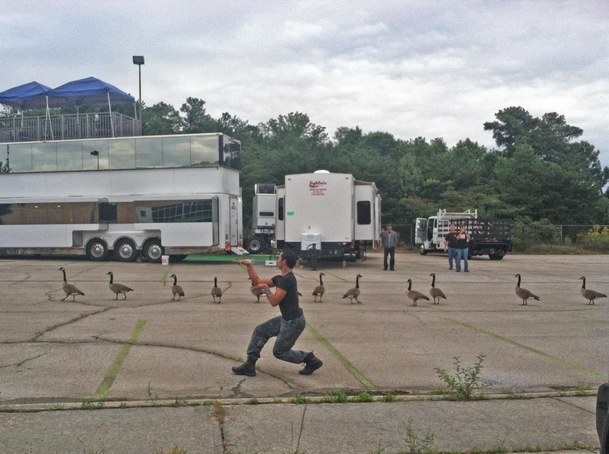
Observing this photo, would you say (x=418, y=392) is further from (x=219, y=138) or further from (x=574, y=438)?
(x=219, y=138)

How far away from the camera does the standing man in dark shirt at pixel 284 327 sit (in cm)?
793

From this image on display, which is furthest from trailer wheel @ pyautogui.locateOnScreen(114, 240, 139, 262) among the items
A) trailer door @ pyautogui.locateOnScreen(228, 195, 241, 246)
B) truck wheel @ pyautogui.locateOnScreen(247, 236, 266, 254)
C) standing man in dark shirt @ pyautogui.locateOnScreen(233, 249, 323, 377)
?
standing man in dark shirt @ pyautogui.locateOnScreen(233, 249, 323, 377)

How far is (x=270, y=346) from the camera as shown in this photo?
998 cm

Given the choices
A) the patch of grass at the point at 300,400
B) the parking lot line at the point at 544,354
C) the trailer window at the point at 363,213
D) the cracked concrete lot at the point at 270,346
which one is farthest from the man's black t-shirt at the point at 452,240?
the patch of grass at the point at 300,400

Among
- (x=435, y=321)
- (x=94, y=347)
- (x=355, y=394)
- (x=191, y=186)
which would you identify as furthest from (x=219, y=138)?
(x=355, y=394)

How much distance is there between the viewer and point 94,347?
968 cm

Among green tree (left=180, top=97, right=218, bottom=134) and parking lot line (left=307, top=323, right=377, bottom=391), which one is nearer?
parking lot line (left=307, top=323, right=377, bottom=391)

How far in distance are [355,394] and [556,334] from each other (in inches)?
214

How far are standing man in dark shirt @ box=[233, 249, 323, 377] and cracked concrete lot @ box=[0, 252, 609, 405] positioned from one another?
18 cm

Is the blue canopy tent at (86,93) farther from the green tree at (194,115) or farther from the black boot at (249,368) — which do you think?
the green tree at (194,115)

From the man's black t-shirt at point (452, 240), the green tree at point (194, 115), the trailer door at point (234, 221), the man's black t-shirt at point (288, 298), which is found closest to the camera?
the man's black t-shirt at point (288, 298)

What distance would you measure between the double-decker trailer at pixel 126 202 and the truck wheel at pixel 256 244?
9.10 meters

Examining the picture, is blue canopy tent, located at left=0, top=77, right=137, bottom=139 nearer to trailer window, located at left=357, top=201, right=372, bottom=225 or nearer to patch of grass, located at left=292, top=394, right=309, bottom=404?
trailer window, located at left=357, top=201, right=372, bottom=225

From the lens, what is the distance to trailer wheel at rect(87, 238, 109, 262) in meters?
28.1
